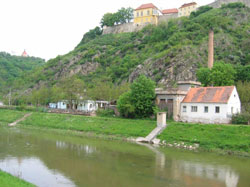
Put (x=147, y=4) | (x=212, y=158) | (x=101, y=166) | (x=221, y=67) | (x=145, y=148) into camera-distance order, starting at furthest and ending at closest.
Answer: (x=147, y=4) → (x=221, y=67) → (x=145, y=148) → (x=212, y=158) → (x=101, y=166)

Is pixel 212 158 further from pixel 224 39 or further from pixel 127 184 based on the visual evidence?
pixel 224 39

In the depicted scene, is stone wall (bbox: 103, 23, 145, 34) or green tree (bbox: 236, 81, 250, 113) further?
stone wall (bbox: 103, 23, 145, 34)

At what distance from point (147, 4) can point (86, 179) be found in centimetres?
12160

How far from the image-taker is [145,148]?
3312 cm

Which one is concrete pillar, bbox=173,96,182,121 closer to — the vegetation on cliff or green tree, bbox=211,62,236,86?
green tree, bbox=211,62,236,86

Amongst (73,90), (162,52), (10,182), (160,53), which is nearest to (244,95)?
(73,90)

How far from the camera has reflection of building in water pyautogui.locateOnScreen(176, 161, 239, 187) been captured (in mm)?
20945

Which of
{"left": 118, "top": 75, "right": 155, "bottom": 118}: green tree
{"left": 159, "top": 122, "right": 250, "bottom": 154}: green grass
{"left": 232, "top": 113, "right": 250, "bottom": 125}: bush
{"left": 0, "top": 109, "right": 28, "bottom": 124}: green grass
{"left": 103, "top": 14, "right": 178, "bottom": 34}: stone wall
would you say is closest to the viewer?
{"left": 159, "top": 122, "right": 250, "bottom": 154}: green grass

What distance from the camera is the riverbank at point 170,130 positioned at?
104 feet

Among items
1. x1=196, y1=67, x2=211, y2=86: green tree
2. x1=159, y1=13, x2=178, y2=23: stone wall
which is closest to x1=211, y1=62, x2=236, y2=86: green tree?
x1=196, y1=67, x2=211, y2=86: green tree

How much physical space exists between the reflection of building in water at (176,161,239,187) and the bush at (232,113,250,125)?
15513 mm

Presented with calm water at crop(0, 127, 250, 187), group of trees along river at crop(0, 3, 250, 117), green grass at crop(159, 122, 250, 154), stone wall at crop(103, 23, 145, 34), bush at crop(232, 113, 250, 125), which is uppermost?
stone wall at crop(103, 23, 145, 34)

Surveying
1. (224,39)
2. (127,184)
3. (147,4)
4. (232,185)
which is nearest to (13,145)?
(127,184)

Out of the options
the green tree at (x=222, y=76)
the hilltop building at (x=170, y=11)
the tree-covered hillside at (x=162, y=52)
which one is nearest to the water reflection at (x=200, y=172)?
the green tree at (x=222, y=76)
